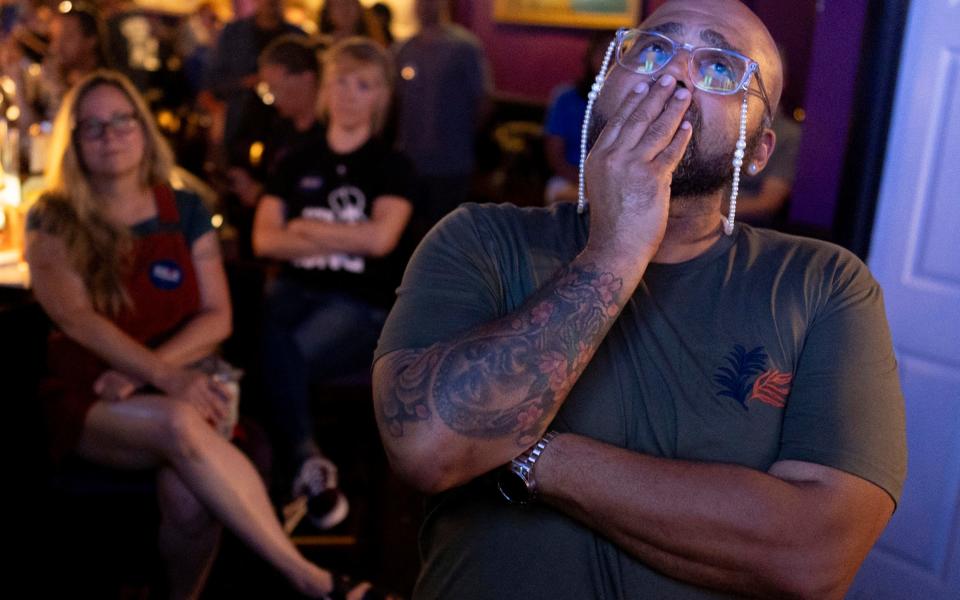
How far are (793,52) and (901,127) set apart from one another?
417 cm

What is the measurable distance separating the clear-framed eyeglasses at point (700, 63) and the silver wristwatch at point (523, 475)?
0.59m

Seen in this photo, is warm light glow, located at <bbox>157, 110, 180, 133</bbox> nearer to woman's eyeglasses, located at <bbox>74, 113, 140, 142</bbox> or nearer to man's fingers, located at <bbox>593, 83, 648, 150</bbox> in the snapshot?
woman's eyeglasses, located at <bbox>74, 113, 140, 142</bbox>

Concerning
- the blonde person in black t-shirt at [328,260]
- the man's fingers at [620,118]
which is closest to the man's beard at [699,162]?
the man's fingers at [620,118]

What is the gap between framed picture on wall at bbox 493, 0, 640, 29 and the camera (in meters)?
8.61

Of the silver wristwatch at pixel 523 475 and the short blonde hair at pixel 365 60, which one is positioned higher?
the short blonde hair at pixel 365 60

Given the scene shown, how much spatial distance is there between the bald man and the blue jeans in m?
1.83

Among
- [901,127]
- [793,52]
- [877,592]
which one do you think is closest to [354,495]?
[877,592]

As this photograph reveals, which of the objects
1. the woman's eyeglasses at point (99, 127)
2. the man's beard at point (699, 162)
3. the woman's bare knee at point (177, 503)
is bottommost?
the woman's bare knee at point (177, 503)

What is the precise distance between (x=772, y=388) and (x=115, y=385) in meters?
1.79

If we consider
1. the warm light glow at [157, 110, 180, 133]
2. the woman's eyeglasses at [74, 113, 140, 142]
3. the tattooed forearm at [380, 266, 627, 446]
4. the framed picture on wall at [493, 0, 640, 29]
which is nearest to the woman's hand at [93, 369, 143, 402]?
the woman's eyeglasses at [74, 113, 140, 142]

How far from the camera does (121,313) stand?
8.40ft

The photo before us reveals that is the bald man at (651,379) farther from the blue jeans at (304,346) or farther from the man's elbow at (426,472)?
the blue jeans at (304,346)

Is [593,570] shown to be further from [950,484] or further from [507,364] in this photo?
[950,484]

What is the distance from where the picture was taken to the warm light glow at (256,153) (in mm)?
4312
